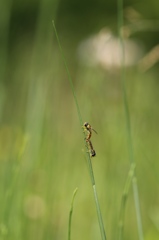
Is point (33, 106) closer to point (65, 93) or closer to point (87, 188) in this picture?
point (87, 188)

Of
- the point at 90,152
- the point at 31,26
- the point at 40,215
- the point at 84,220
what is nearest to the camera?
the point at 90,152

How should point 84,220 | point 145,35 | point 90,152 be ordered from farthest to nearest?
point 145,35
point 84,220
point 90,152

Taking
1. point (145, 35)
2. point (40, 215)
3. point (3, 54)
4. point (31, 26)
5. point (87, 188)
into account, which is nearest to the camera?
point (40, 215)

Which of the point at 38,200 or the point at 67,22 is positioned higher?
the point at 67,22

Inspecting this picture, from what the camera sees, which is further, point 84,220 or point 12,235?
point 84,220

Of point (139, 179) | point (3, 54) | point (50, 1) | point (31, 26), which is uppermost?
point (31, 26)

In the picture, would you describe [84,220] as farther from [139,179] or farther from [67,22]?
[67,22]

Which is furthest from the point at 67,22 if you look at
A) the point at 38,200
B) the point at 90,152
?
the point at 90,152

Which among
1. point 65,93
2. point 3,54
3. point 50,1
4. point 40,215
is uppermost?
point 65,93

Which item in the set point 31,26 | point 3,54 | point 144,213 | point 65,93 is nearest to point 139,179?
point 144,213
